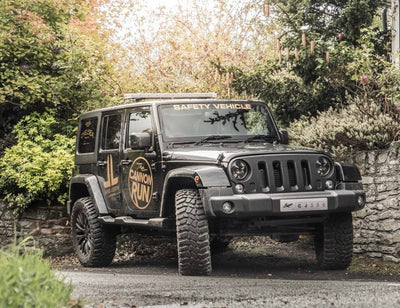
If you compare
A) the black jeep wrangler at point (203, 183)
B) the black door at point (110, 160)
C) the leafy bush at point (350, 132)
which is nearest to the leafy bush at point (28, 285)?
the black jeep wrangler at point (203, 183)

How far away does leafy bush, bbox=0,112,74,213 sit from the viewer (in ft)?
41.3

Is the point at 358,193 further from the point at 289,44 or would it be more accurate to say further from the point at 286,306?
the point at 289,44

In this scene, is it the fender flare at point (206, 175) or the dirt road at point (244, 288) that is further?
the fender flare at point (206, 175)

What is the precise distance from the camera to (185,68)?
1705cm

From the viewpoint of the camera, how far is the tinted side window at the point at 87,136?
10.9 metres

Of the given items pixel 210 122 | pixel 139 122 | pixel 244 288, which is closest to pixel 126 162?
pixel 139 122

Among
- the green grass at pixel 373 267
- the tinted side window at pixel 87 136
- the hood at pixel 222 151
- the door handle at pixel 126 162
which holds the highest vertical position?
→ the tinted side window at pixel 87 136

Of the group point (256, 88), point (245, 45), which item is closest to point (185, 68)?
point (245, 45)

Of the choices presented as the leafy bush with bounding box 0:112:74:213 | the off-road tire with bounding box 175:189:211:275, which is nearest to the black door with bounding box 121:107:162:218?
the off-road tire with bounding box 175:189:211:275

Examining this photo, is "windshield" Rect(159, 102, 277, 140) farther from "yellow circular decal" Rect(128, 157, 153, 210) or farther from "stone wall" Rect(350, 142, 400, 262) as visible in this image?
"stone wall" Rect(350, 142, 400, 262)

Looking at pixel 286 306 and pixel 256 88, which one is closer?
pixel 286 306

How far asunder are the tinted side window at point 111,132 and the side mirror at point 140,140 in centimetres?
109

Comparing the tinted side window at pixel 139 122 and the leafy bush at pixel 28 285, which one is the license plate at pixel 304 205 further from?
the leafy bush at pixel 28 285

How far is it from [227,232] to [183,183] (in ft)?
2.45
